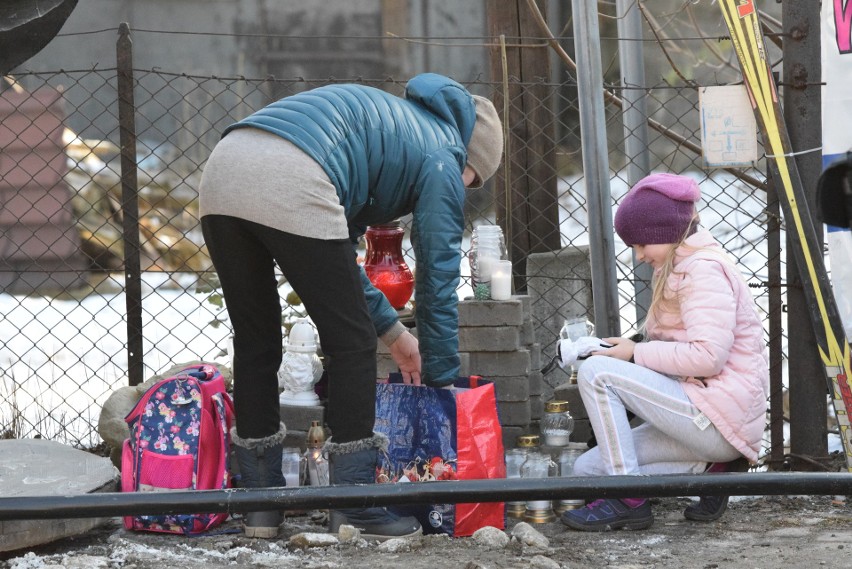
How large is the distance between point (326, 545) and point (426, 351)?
0.66 meters

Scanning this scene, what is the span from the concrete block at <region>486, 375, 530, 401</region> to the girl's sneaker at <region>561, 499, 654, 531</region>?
52cm

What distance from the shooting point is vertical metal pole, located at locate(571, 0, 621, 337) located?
3.97m

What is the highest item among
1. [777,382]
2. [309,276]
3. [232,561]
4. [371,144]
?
[371,144]

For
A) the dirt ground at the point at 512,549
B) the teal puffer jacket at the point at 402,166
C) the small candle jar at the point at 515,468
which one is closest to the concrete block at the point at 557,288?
the small candle jar at the point at 515,468

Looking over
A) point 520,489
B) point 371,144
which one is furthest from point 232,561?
point 520,489

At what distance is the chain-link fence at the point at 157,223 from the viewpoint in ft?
14.6

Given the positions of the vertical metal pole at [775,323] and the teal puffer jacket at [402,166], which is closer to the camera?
the teal puffer jacket at [402,166]

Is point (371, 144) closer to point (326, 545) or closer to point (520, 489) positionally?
point (326, 545)

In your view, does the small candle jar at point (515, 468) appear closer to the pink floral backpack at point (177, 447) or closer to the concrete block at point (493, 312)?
the concrete block at point (493, 312)

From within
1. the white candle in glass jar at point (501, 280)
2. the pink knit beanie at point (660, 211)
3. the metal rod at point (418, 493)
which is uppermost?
the pink knit beanie at point (660, 211)

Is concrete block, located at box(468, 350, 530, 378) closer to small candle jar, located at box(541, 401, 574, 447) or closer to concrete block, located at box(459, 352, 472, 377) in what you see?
concrete block, located at box(459, 352, 472, 377)

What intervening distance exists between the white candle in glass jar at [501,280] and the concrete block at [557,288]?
676mm

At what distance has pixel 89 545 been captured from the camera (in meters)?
3.38

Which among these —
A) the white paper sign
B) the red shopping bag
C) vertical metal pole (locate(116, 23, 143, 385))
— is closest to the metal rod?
the red shopping bag
